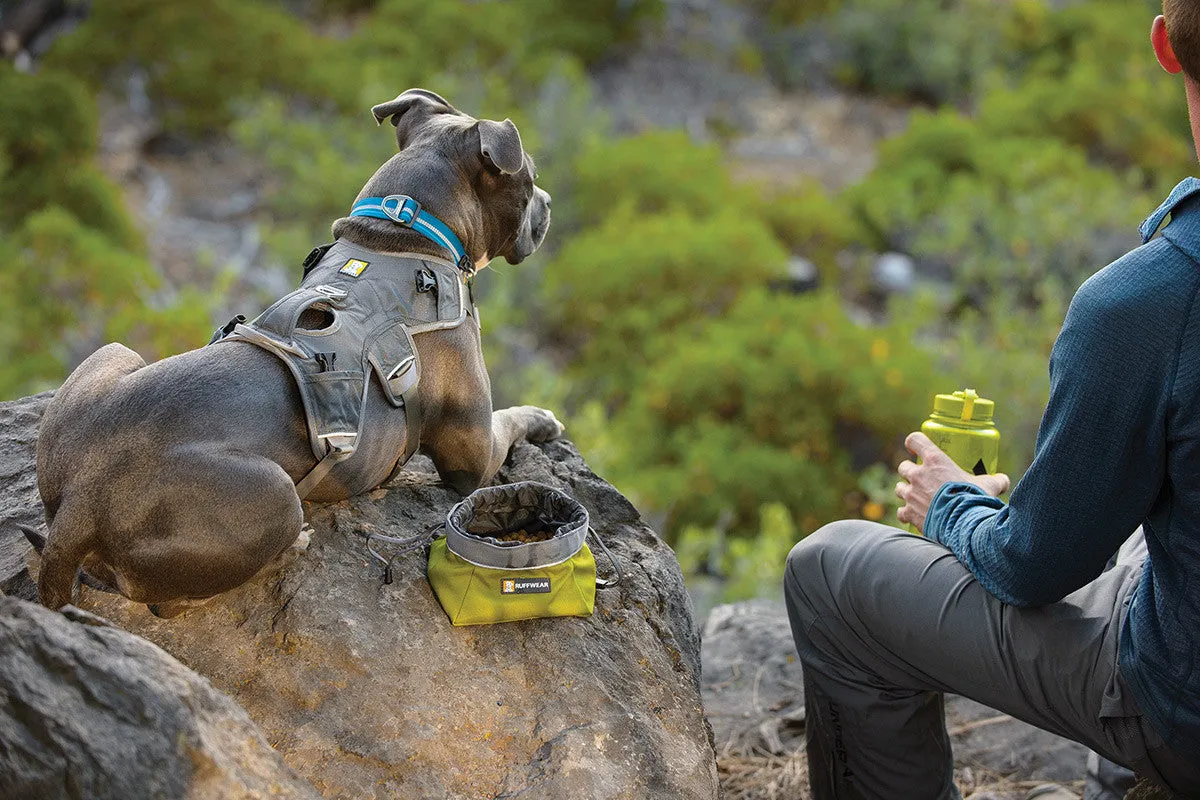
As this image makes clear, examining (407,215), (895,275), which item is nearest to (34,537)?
(407,215)

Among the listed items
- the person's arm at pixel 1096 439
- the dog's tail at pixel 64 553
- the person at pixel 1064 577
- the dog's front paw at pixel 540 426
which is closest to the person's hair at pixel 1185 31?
the person at pixel 1064 577

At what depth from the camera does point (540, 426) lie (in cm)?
365

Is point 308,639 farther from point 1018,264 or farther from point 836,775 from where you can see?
point 1018,264

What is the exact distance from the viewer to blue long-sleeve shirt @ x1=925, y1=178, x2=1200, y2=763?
6.46 ft

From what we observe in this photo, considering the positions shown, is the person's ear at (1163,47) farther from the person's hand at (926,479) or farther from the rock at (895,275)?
the rock at (895,275)

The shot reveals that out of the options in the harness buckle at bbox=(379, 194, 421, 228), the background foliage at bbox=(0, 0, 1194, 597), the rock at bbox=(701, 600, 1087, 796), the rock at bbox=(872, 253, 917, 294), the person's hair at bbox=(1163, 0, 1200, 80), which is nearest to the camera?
the person's hair at bbox=(1163, 0, 1200, 80)

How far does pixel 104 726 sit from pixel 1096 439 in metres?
1.77

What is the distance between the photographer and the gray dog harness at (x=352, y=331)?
8.64 ft

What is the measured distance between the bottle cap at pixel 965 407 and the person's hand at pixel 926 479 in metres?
0.20

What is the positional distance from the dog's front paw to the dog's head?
20.2 inches

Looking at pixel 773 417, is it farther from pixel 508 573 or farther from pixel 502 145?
pixel 508 573

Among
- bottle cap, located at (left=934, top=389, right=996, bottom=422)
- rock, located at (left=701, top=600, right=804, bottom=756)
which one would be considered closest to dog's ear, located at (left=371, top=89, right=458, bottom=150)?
bottle cap, located at (left=934, top=389, right=996, bottom=422)

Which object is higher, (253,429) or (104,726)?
(253,429)

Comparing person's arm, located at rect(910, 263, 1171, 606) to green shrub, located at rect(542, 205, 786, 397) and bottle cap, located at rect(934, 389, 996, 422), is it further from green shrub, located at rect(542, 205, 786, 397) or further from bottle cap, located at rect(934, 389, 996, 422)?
green shrub, located at rect(542, 205, 786, 397)
